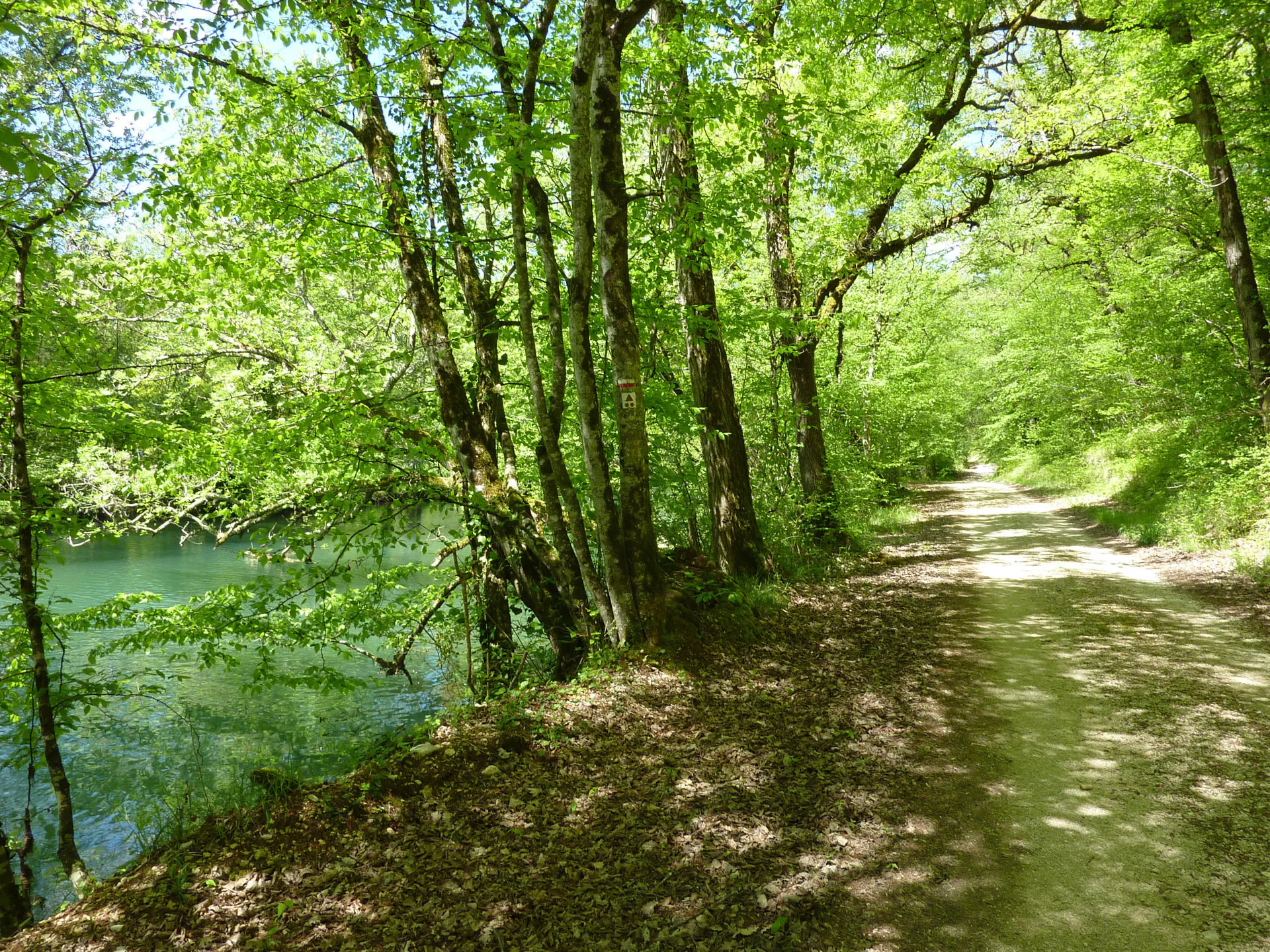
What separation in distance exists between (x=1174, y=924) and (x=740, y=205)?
6.26 metres

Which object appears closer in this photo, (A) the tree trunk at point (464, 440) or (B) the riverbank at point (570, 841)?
(B) the riverbank at point (570, 841)

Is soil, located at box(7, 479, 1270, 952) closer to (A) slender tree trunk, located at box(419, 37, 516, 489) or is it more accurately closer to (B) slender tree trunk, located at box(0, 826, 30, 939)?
(B) slender tree trunk, located at box(0, 826, 30, 939)

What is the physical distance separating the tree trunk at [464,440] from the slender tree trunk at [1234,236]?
10.3 meters

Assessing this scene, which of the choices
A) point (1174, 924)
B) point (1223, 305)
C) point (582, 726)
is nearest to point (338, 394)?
point (582, 726)

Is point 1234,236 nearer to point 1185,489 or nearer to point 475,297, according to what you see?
point 1185,489

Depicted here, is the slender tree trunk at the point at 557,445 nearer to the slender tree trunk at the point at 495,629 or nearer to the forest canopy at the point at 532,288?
the forest canopy at the point at 532,288

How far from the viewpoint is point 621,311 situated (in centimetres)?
564

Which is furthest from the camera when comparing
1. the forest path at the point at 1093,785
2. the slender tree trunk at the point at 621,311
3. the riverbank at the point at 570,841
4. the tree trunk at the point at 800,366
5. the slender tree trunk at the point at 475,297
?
the tree trunk at the point at 800,366

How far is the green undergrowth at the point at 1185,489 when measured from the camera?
8891 mm

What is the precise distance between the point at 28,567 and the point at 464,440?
3.66 metres

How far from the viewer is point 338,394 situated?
6.59 metres

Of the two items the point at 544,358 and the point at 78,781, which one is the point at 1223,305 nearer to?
the point at 544,358

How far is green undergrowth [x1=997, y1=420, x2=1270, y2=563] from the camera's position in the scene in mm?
8891

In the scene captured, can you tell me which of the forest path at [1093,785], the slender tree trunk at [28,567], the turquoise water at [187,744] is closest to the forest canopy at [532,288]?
the slender tree trunk at [28,567]
